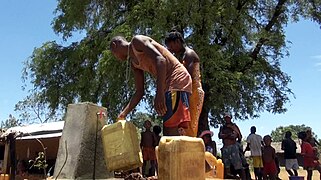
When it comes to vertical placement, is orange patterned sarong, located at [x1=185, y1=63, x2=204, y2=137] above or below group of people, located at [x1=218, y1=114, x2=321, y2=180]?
above

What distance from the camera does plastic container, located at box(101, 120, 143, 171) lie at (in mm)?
3822

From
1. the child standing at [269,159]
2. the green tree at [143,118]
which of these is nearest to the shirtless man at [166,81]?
the child standing at [269,159]

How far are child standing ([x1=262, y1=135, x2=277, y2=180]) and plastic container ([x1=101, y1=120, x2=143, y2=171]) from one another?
6282mm

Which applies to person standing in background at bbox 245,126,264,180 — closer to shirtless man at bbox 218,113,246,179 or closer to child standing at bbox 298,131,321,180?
child standing at bbox 298,131,321,180

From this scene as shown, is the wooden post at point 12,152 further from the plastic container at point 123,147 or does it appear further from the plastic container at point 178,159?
the plastic container at point 178,159

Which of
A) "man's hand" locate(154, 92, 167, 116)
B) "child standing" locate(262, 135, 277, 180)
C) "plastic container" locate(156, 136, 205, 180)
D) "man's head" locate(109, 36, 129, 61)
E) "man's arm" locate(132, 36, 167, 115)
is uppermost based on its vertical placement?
"man's head" locate(109, 36, 129, 61)

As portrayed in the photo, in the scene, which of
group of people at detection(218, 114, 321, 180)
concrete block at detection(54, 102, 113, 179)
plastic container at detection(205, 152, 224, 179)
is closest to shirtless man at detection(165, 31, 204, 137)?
plastic container at detection(205, 152, 224, 179)

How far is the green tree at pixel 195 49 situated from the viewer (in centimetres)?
1318

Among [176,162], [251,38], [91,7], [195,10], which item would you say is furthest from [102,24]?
[176,162]

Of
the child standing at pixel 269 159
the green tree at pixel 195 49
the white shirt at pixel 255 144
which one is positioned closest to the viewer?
the child standing at pixel 269 159

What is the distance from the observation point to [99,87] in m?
15.2

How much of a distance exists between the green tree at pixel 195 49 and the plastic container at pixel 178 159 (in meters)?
9.44

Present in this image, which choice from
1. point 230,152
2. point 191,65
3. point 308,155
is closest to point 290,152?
point 308,155

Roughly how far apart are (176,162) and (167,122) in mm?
920
